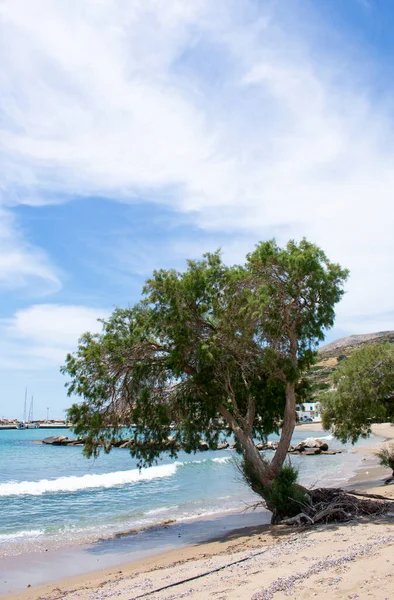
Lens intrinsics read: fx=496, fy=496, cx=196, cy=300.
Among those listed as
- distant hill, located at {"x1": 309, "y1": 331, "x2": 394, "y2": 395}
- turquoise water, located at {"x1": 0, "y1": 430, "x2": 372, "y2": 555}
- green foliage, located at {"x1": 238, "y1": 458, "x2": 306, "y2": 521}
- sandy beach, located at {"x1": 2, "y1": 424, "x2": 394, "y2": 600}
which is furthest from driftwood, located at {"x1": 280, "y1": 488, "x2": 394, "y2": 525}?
distant hill, located at {"x1": 309, "y1": 331, "x2": 394, "y2": 395}

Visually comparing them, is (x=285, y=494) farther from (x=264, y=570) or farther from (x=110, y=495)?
(x=110, y=495)

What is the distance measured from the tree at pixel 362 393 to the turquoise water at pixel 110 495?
411 cm

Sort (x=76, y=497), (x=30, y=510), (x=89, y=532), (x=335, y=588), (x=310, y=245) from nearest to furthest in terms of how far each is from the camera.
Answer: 1. (x=335, y=588)
2. (x=310, y=245)
3. (x=89, y=532)
4. (x=30, y=510)
5. (x=76, y=497)

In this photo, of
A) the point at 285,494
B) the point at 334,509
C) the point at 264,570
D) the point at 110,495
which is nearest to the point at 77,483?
the point at 110,495

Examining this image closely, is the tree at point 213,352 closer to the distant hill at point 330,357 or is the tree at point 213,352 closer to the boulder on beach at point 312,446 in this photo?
the distant hill at point 330,357

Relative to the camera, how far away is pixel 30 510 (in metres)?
21.8

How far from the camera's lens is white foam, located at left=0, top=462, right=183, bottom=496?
28.4 meters

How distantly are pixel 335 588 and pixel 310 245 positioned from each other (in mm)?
9394

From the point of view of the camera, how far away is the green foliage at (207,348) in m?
14.4

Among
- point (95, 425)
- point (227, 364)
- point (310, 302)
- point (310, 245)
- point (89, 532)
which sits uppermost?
point (310, 245)

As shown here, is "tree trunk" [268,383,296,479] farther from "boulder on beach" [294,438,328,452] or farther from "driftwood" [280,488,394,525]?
"boulder on beach" [294,438,328,452]

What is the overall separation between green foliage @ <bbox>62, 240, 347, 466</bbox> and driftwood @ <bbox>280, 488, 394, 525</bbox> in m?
2.72

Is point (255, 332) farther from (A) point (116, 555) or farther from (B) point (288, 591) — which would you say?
(B) point (288, 591)

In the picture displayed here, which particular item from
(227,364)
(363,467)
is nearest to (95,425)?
(227,364)
